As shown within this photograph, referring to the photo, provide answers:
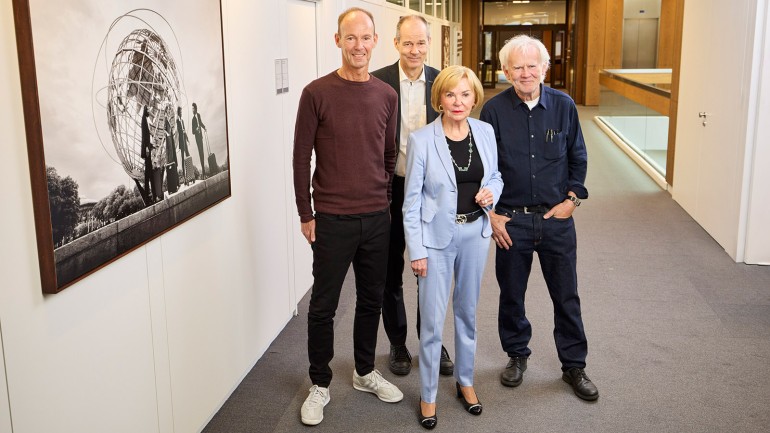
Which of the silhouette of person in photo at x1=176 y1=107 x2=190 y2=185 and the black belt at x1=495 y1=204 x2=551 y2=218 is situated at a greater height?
the silhouette of person in photo at x1=176 y1=107 x2=190 y2=185

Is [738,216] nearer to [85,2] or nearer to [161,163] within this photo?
[161,163]

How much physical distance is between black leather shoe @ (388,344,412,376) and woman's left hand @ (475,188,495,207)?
3.90 ft

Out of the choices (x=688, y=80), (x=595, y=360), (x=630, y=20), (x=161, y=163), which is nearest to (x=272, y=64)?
(x=161, y=163)

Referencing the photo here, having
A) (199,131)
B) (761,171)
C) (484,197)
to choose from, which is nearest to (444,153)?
(484,197)

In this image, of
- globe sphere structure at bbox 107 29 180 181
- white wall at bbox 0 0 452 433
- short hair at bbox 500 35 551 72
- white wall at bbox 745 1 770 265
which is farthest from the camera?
white wall at bbox 745 1 770 265

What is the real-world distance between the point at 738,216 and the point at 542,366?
2921 millimetres

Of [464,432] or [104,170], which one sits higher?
[104,170]

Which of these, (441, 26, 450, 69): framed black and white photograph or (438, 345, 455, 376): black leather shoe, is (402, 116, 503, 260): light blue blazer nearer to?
(438, 345, 455, 376): black leather shoe

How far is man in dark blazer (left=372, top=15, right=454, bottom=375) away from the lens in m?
3.86

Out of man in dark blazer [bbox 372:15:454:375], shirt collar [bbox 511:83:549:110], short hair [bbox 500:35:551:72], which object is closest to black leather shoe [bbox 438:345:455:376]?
man in dark blazer [bbox 372:15:454:375]

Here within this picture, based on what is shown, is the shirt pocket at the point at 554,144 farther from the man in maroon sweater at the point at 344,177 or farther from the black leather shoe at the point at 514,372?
the black leather shoe at the point at 514,372

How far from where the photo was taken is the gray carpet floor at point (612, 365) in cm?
376

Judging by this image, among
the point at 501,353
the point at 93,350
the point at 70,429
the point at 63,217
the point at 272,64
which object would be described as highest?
the point at 272,64

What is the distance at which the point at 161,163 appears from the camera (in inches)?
120
